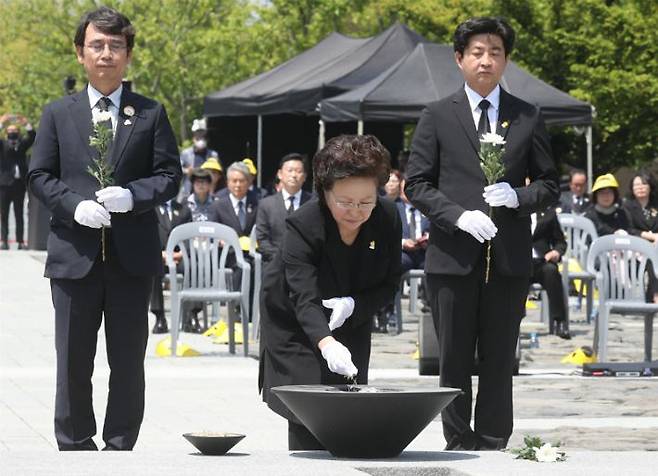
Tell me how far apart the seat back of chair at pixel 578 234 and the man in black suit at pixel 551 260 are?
1851 mm

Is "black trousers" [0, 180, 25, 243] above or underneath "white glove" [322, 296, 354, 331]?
above

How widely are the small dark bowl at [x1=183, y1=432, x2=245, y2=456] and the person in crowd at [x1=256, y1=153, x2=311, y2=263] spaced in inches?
352

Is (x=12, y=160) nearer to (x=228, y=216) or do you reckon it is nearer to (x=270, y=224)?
(x=228, y=216)

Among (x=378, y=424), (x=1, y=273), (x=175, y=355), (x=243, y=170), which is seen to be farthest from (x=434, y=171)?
(x=1, y=273)

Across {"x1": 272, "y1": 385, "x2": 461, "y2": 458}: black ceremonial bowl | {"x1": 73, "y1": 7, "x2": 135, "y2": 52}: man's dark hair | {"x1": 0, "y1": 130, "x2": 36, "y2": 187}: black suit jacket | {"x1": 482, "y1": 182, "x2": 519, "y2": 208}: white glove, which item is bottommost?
Result: {"x1": 272, "y1": 385, "x2": 461, "y2": 458}: black ceremonial bowl

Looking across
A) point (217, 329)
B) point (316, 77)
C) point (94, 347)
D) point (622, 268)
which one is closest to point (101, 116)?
point (94, 347)

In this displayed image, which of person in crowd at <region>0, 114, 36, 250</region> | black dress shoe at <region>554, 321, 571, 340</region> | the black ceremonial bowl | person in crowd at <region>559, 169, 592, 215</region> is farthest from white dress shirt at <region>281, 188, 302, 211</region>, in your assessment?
person in crowd at <region>0, 114, 36, 250</region>

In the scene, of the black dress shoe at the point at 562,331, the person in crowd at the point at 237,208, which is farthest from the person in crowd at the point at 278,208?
the black dress shoe at the point at 562,331

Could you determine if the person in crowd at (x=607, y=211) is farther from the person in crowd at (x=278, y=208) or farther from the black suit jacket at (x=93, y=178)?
the black suit jacket at (x=93, y=178)

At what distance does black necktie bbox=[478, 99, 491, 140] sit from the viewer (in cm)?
798

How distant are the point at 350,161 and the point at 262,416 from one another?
422 centimetres

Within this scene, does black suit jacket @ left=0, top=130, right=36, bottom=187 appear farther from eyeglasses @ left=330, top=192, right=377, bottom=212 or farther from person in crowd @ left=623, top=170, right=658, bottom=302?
eyeglasses @ left=330, top=192, right=377, bottom=212

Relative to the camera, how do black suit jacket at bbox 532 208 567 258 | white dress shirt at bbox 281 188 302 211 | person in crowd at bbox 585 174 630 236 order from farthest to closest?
person in crowd at bbox 585 174 630 236 < black suit jacket at bbox 532 208 567 258 < white dress shirt at bbox 281 188 302 211

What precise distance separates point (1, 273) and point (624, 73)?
12.5 m
